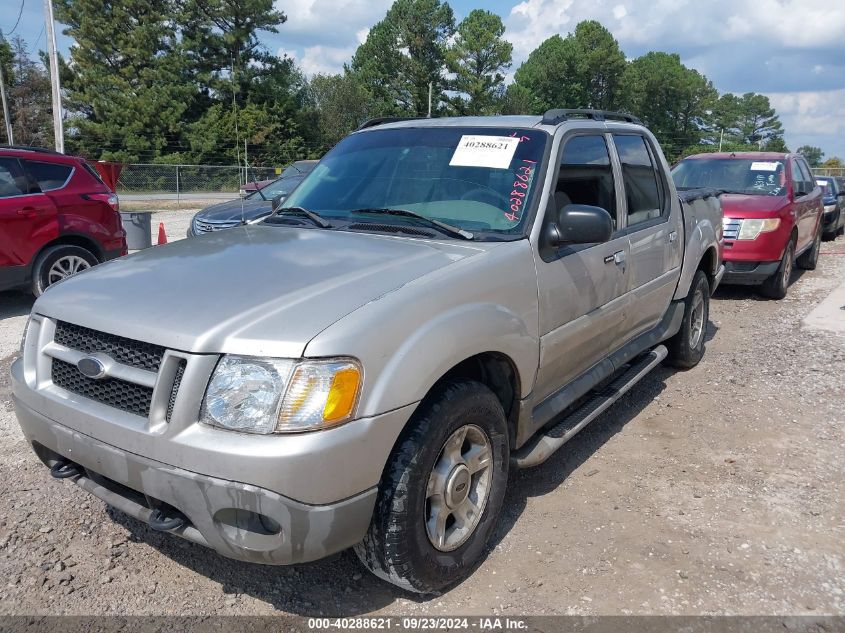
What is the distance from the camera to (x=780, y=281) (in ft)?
28.7

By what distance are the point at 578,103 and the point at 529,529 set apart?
7186 cm

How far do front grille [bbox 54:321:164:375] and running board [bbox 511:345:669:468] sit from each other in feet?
5.65

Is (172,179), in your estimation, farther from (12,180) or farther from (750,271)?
(750,271)

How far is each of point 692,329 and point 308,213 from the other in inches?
142

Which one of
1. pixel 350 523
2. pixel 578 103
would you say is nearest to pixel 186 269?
pixel 350 523

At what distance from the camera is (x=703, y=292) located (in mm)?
5855

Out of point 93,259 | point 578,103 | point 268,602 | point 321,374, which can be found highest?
point 578,103

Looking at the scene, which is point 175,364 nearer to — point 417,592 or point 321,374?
point 321,374

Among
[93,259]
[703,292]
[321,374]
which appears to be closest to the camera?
[321,374]

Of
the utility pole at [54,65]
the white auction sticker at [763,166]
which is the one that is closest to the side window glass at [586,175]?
the white auction sticker at [763,166]

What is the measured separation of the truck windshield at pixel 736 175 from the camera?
9.27 m

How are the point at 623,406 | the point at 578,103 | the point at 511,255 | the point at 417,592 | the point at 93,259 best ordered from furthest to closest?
the point at 578,103 → the point at 93,259 → the point at 623,406 → the point at 511,255 → the point at 417,592

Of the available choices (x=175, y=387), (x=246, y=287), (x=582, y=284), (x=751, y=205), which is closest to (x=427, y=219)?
(x=582, y=284)

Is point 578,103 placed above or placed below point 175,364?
above
